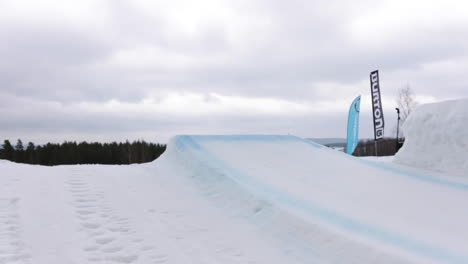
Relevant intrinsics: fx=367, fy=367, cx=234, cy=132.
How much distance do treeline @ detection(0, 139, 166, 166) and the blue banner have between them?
28679mm

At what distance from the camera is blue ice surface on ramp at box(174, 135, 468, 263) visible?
13.7ft

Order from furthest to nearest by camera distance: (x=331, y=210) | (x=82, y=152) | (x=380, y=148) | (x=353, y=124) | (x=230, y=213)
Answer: (x=82, y=152) → (x=380, y=148) → (x=353, y=124) → (x=230, y=213) → (x=331, y=210)

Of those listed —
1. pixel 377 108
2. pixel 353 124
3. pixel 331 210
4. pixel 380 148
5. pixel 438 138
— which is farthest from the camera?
pixel 380 148

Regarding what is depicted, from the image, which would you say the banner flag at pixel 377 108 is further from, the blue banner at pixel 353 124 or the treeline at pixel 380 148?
the treeline at pixel 380 148

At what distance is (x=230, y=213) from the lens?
562 cm

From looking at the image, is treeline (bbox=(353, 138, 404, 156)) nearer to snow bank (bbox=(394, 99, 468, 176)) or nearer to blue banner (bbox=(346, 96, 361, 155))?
blue banner (bbox=(346, 96, 361, 155))

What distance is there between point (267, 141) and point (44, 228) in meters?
7.02

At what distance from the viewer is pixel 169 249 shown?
14.1 ft

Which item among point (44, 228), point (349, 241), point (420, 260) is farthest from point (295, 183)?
point (44, 228)

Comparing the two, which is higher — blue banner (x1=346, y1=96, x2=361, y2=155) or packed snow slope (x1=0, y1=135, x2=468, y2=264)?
blue banner (x1=346, y1=96, x2=361, y2=155)

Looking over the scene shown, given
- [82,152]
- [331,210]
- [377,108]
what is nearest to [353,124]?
[377,108]

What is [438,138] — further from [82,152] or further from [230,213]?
[82,152]

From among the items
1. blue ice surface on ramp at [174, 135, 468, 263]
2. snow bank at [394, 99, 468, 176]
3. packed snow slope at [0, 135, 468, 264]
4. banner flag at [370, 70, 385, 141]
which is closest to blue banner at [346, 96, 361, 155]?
banner flag at [370, 70, 385, 141]

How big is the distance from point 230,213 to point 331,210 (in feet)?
4.98
